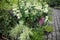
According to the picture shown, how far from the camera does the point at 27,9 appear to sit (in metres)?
5.27

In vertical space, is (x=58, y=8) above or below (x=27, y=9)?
below

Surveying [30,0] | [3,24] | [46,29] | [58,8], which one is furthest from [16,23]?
[58,8]

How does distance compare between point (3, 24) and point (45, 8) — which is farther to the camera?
point (45, 8)

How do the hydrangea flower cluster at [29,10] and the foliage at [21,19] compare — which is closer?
the foliage at [21,19]

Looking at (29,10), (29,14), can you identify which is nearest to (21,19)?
(29,14)

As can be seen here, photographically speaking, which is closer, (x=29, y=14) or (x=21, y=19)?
(x=21, y=19)

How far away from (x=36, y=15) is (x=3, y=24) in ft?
3.63

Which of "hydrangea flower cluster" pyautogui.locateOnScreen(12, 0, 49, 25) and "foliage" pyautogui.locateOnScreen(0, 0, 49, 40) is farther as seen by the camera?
"hydrangea flower cluster" pyautogui.locateOnScreen(12, 0, 49, 25)

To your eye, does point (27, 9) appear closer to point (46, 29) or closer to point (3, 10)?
point (3, 10)

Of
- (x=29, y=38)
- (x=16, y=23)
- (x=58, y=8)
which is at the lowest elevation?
(x=58, y=8)

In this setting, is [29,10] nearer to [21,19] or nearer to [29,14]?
[29,14]

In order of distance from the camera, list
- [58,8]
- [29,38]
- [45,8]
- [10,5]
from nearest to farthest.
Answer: [29,38] → [10,5] → [45,8] → [58,8]

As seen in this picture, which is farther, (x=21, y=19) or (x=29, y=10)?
(x=29, y=10)

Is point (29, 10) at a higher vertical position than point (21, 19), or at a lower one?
higher
